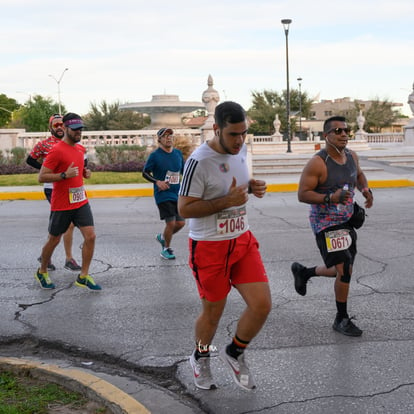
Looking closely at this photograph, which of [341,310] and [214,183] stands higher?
[214,183]

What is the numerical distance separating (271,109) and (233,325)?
7665 cm

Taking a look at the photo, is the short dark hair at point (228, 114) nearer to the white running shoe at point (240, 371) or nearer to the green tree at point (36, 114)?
the white running shoe at point (240, 371)

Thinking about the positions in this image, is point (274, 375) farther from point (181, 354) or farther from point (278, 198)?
point (278, 198)

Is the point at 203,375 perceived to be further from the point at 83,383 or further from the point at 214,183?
the point at 214,183

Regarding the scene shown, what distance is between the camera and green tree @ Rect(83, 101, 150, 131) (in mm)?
63219

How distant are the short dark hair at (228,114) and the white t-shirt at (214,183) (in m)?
0.22

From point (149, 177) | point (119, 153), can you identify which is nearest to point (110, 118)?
point (119, 153)

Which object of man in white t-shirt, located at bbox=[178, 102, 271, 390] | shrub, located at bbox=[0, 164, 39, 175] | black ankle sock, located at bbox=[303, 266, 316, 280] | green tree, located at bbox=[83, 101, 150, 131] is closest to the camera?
man in white t-shirt, located at bbox=[178, 102, 271, 390]

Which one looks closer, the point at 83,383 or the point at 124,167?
the point at 83,383

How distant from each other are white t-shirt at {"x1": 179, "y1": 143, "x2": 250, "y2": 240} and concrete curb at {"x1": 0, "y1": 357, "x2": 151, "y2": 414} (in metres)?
1.11

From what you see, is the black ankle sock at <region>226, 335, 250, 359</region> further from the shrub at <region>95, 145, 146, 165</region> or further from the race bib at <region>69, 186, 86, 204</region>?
the shrub at <region>95, 145, 146, 165</region>

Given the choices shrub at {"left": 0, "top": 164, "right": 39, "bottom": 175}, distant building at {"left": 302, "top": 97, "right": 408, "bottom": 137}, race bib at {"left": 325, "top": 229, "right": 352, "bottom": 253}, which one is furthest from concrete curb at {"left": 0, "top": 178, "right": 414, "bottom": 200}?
distant building at {"left": 302, "top": 97, "right": 408, "bottom": 137}

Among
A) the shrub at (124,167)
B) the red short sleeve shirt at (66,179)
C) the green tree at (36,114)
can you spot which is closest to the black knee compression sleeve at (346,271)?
the red short sleeve shirt at (66,179)

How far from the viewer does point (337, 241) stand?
5.40 metres
